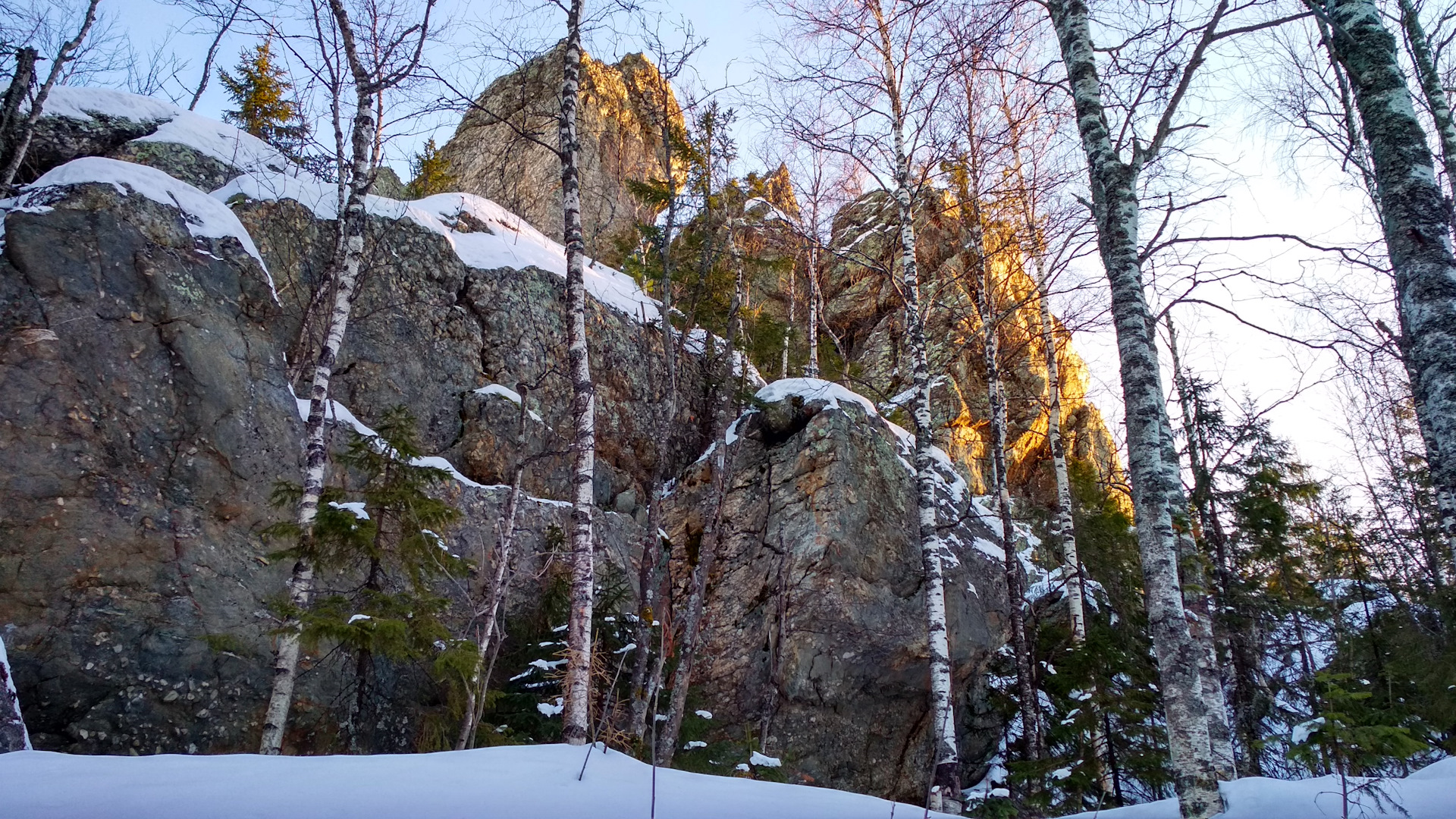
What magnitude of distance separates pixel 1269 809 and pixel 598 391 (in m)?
12.4

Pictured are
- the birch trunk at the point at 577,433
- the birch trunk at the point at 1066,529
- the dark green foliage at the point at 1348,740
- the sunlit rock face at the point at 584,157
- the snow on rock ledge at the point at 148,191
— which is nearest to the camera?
the dark green foliage at the point at 1348,740

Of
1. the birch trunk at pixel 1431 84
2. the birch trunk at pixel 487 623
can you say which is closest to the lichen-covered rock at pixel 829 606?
the birch trunk at pixel 487 623

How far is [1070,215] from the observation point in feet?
41.5

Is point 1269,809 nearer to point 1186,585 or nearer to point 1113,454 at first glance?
point 1186,585

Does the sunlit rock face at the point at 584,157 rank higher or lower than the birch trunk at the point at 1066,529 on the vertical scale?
higher

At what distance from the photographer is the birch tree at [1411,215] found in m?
4.27

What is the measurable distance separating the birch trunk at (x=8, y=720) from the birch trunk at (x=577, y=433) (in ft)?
12.6

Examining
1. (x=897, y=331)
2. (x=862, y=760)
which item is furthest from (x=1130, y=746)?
(x=897, y=331)

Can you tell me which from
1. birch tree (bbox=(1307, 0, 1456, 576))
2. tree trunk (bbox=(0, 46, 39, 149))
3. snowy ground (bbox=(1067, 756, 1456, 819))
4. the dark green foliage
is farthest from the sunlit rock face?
the dark green foliage

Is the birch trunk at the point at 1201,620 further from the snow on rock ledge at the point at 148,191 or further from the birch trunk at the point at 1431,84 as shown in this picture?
the snow on rock ledge at the point at 148,191

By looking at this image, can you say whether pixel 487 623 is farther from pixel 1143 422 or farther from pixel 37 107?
pixel 37 107

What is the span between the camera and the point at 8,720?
4938 millimetres

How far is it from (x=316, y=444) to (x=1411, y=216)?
9.43m

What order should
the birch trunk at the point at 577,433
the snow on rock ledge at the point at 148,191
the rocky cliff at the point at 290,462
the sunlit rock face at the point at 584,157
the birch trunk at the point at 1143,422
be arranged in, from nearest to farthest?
the birch trunk at the point at 1143,422, the birch trunk at the point at 577,433, the rocky cliff at the point at 290,462, the snow on rock ledge at the point at 148,191, the sunlit rock face at the point at 584,157
